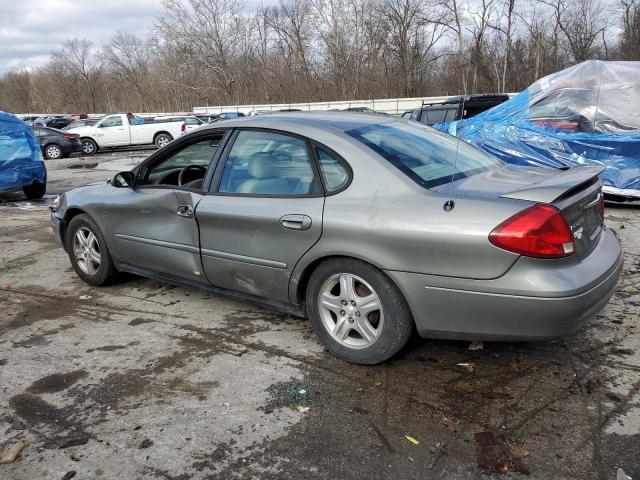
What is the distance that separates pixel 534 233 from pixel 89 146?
2481 cm

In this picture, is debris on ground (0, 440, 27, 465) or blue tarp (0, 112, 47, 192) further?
blue tarp (0, 112, 47, 192)

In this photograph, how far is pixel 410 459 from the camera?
97.0 inches

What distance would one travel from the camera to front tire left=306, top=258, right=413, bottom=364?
10.0 ft

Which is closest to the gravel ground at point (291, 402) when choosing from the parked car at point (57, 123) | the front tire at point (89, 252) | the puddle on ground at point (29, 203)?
the front tire at point (89, 252)

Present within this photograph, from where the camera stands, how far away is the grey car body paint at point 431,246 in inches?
107

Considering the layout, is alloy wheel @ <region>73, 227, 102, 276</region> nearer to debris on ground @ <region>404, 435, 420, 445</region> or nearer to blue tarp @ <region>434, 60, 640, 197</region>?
debris on ground @ <region>404, 435, 420, 445</region>

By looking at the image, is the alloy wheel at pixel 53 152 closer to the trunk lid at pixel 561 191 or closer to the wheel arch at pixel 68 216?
the wheel arch at pixel 68 216

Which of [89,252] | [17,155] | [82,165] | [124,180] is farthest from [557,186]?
[82,165]

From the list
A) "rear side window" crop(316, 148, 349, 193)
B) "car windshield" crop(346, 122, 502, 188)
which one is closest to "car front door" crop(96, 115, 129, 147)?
"car windshield" crop(346, 122, 502, 188)

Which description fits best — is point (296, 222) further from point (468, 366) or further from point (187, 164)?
point (187, 164)

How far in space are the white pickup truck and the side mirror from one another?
20335 mm

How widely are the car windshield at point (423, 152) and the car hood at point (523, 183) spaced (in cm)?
10

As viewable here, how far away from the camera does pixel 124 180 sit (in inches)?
181

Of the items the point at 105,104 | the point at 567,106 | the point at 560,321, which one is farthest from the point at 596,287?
the point at 105,104
